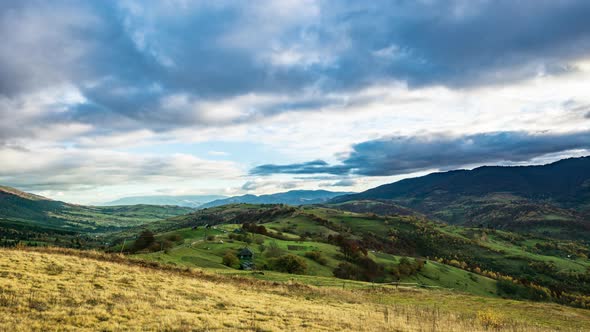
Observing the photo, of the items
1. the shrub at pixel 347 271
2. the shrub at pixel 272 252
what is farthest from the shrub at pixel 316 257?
the shrub at pixel 272 252

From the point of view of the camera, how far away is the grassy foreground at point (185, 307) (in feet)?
66.1

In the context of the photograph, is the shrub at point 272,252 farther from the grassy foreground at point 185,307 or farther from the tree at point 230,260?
the grassy foreground at point 185,307

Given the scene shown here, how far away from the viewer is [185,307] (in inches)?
973

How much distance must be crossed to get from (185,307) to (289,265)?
56.8 metres

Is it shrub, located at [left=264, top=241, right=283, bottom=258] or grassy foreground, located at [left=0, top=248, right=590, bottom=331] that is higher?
grassy foreground, located at [left=0, top=248, right=590, bottom=331]

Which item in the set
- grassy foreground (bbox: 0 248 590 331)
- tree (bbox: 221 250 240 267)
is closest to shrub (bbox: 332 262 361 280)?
tree (bbox: 221 250 240 267)

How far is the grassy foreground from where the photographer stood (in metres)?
20.2

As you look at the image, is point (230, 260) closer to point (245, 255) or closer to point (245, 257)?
point (245, 257)

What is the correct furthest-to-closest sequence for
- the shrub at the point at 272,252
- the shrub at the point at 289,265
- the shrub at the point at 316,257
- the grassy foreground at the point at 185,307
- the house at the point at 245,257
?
the shrub at the point at 316,257
the shrub at the point at 272,252
the shrub at the point at 289,265
the house at the point at 245,257
the grassy foreground at the point at 185,307

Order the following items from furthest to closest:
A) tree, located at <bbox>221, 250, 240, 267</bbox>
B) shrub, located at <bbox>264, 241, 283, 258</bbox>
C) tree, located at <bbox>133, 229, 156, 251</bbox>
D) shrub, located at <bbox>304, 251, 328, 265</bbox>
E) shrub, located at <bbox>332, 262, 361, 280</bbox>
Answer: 1. tree, located at <bbox>133, 229, 156, 251</bbox>
2. shrub, located at <bbox>304, 251, 328, 265</bbox>
3. shrub, located at <bbox>264, 241, 283, 258</bbox>
4. shrub, located at <bbox>332, 262, 361, 280</bbox>
5. tree, located at <bbox>221, 250, 240, 267</bbox>

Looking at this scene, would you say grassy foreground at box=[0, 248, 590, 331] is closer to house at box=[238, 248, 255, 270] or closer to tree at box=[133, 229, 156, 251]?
house at box=[238, 248, 255, 270]

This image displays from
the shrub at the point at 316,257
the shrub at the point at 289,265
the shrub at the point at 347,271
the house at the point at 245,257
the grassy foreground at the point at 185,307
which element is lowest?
the shrub at the point at 347,271

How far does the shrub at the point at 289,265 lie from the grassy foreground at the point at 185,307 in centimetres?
3658

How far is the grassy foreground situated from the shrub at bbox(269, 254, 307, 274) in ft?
120
